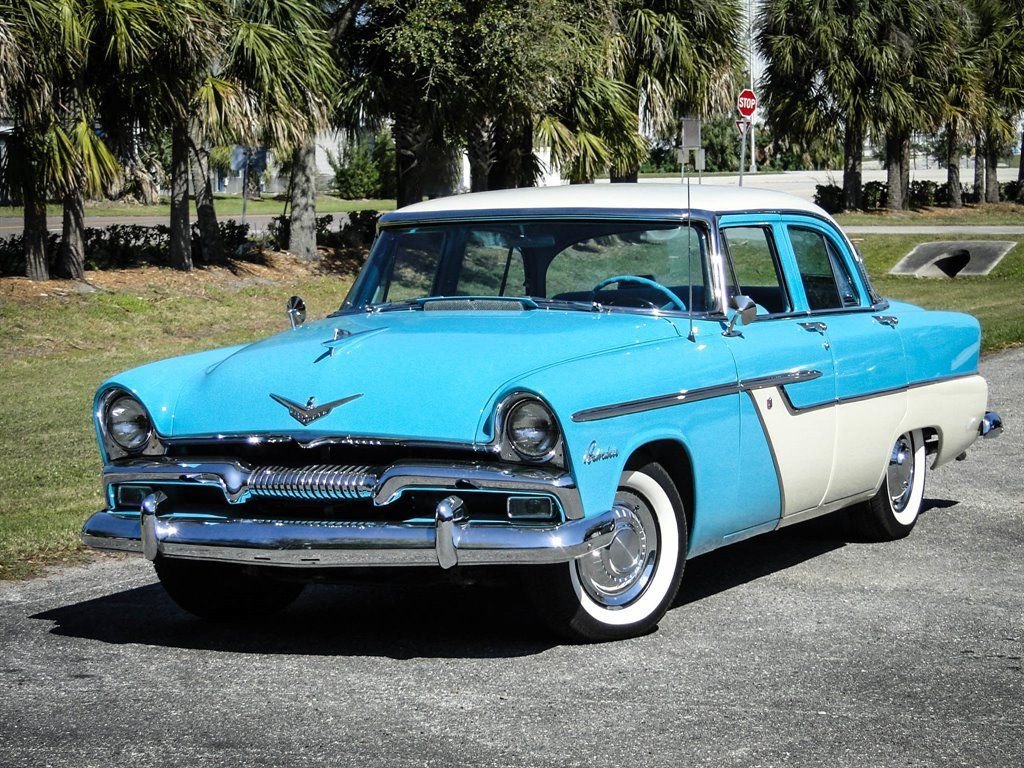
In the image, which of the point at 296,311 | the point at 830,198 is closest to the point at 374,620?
the point at 296,311

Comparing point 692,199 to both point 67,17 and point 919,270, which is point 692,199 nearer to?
point 67,17

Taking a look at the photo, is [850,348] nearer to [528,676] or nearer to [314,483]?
[528,676]

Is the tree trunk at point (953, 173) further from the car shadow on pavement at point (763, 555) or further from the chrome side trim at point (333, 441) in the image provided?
the chrome side trim at point (333, 441)

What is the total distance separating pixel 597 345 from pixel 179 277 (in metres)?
16.8

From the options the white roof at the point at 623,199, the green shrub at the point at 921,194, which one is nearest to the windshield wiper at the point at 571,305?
the white roof at the point at 623,199

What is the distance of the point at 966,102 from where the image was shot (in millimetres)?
37562

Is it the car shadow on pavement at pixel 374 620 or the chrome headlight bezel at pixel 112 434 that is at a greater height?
the chrome headlight bezel at pixel 112 434

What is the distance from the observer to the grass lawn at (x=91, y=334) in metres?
8.38

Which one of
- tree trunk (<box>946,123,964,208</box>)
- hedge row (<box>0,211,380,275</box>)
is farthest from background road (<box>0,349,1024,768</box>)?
tree trunk (<box>946,123,964,208</box>)

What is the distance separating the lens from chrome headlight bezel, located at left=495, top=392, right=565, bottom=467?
16.4ft

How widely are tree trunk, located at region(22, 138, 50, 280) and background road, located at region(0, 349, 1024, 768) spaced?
12.2 m

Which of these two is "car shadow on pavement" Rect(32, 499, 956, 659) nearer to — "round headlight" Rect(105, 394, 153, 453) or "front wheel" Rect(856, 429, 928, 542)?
"front wheel" Rect(856, 429, 928, 542)

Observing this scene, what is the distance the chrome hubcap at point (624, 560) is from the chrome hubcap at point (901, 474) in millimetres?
2172

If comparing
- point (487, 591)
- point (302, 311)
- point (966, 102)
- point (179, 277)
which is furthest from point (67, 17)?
point (966, 102)
